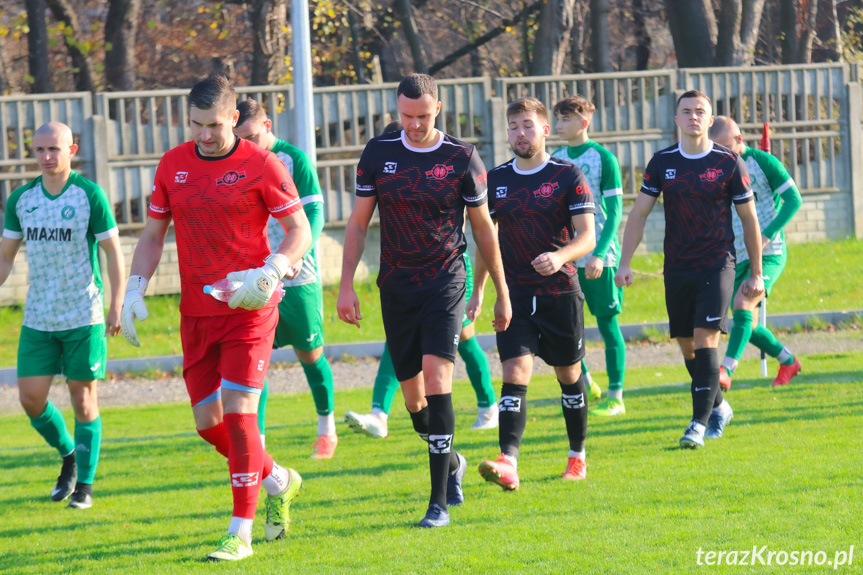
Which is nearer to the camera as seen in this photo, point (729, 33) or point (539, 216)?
point (539, 216)

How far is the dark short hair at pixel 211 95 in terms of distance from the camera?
4633 mm

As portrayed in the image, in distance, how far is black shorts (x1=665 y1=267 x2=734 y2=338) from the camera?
255 inches

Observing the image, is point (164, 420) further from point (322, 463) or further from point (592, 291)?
point (592, 291)

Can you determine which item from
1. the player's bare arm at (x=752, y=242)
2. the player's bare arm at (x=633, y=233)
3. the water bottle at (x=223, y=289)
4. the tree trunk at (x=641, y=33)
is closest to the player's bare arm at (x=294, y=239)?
the water bottle at (x=223, y=289)

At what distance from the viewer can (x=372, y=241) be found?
1678 centimetres

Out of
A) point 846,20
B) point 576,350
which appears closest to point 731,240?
point 576,350

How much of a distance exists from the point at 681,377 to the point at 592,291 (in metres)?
2.30

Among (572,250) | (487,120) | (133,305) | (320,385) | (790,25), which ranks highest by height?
(790,25)

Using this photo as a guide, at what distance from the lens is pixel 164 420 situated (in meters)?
9.45

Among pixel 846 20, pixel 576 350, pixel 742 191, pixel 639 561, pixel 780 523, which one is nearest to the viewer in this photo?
pixel 639 561

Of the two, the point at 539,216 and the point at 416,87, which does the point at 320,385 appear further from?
the point at 416,87

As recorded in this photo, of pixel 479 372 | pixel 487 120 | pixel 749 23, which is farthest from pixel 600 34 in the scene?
pixel 479 372

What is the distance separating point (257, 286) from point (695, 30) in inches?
667

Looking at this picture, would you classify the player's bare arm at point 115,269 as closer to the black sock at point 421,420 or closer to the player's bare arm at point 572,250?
the black sock at point 421,420
